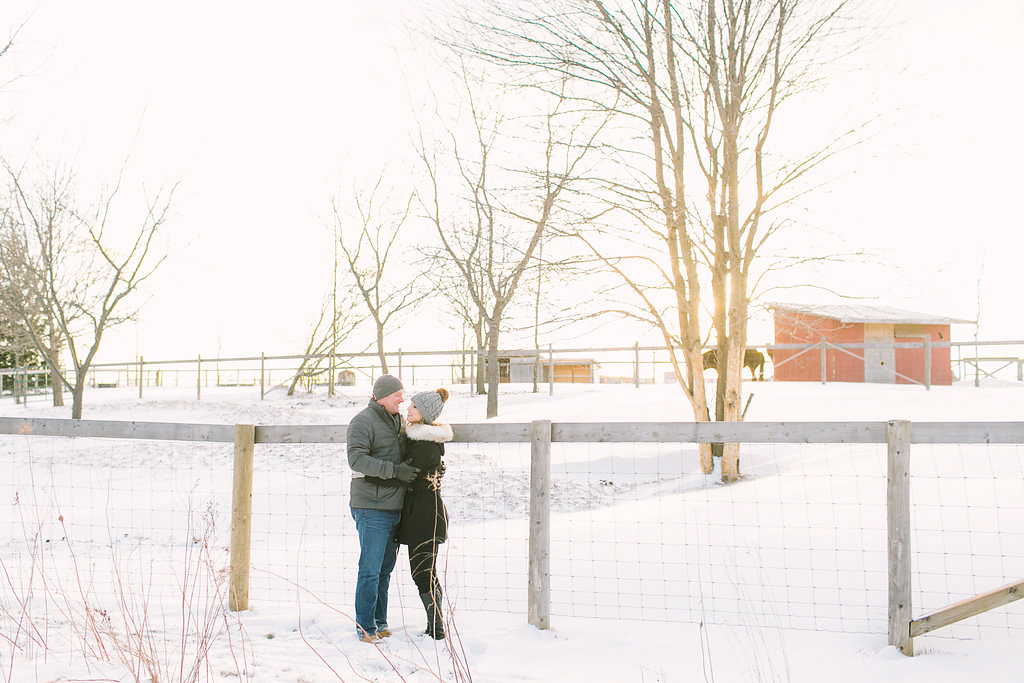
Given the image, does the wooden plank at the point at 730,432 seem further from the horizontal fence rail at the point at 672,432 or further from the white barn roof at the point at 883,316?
the white barn roof at the point at 883,316

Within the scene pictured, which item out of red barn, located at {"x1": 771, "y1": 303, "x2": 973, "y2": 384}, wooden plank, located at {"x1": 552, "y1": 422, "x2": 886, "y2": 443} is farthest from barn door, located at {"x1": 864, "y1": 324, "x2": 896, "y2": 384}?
wooden plank, located at {"x1": 552, "y1": 422, "x2": 886, "y2": 443}

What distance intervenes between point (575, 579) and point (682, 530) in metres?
1.67

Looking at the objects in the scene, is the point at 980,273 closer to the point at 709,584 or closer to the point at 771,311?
the point at 771,311

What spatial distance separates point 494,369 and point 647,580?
12407 mm

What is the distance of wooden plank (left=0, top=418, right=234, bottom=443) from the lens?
5.78 m

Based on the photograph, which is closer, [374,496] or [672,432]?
[374,496]

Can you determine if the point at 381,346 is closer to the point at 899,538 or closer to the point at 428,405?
the point at 428,405

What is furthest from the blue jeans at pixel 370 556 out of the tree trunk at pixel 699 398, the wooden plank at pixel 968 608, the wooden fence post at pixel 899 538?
the tree trunk at pixel 699 398

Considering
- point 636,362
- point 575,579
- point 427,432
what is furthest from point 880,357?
point 427,432

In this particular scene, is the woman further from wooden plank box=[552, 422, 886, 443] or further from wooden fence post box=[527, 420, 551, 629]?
wooden plank box=[552, 422, 886, 443]

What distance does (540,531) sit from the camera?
16.3ft

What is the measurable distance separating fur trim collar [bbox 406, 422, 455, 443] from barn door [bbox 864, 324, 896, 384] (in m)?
24.8

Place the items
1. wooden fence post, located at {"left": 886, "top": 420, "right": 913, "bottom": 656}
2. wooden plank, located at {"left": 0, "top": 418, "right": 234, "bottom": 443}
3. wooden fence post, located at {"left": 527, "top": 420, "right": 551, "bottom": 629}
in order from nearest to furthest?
wooden fence post, located at {"left": 886, "top": 420, "right": 913, "bottom": 656}, wooden fence post, located at {"left": 527, "top": 420, "right": 551, "bottom": 629}, wooden plank, located at {"left": 0, "top": 418, "right": 234, "bottom": 443}

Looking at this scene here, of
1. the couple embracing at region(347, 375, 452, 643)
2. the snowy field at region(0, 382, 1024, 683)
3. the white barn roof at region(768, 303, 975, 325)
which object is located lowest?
the snowy field at region(0, 382, 1024, 683)
